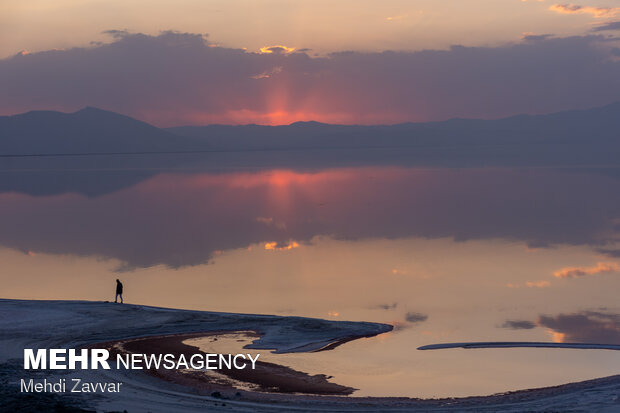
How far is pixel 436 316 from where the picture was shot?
26688 mm

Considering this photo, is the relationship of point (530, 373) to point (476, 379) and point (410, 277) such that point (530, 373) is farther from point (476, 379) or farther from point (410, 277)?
point (410, 277)

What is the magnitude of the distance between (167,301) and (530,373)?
14626mm

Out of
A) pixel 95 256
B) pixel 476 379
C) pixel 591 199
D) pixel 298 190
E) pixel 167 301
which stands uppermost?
pixel 298 190

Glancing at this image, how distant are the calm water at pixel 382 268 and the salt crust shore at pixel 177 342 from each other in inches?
45.5

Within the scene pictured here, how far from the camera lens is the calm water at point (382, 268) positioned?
21328 millimetres

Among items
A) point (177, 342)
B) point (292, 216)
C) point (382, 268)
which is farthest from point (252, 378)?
point (292, 216)

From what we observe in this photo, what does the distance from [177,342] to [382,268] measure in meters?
15.1

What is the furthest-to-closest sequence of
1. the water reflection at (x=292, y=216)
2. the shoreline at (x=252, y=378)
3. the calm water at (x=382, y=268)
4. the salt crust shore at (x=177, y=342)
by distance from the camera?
1. the water reflection at (x=292, y=216)
2. the calm water at (x=382, y=268)
3. the shoreline at (x=252, y=378)
4. the salt crust shore at (x=177, y=342)

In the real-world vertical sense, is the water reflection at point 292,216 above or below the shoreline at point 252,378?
above

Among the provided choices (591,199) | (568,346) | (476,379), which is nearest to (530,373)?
(476,379)

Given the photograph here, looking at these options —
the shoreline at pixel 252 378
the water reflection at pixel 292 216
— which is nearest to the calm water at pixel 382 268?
the water reflection at pixel 292 216

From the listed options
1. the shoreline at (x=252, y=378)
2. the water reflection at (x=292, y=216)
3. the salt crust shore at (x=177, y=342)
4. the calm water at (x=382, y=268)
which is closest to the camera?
the salt crust shore at (x=177, y=342)

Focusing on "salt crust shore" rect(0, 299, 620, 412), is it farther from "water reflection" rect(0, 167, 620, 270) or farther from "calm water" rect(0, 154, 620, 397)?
"water reflection" rect(0, 167, 620, 270)

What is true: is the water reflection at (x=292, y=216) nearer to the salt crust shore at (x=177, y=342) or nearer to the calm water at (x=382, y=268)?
the calm water at (x=382, y=268)
